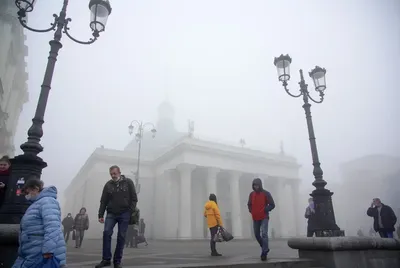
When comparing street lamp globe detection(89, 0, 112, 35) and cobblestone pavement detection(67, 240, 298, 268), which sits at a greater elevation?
street lamp globe detection(89, 0, 112, 35)

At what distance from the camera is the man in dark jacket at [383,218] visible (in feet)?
26.7

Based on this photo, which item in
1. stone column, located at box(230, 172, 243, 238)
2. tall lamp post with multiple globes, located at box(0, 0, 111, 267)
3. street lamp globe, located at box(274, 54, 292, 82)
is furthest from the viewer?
stone column, located at box(230, 172, 243, 238)

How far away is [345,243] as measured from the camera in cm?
580

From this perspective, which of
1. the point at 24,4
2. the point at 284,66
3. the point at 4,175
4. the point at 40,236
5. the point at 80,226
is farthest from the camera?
the point at 80,226

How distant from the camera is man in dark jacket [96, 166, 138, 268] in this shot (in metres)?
4.68

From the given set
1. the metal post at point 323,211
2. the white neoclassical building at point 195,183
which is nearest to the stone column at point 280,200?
the white neoclassical building at point 195,183

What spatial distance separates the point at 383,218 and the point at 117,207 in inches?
317

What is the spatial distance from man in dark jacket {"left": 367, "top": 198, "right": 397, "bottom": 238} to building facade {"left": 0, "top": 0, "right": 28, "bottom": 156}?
23.7 metres

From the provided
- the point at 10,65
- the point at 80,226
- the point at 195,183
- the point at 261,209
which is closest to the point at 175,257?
the point at 261,209

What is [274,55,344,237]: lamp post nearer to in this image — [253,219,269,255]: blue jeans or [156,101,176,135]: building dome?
[253,219,269,255]: blue jeans

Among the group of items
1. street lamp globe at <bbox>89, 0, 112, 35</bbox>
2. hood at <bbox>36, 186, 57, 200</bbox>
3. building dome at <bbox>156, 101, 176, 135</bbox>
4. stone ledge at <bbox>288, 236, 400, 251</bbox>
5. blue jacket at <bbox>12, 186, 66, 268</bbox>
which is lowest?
stone ledge at <bbox>288, 236, 400, 251</bbox>

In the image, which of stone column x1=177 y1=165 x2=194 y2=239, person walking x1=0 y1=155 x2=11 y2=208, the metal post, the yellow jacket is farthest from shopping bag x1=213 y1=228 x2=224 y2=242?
stone column x1=177 y1=165 x2=194 y2=239

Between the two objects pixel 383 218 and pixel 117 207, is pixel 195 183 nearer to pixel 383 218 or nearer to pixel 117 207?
pixel 383 218

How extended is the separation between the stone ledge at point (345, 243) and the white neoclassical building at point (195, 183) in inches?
862
